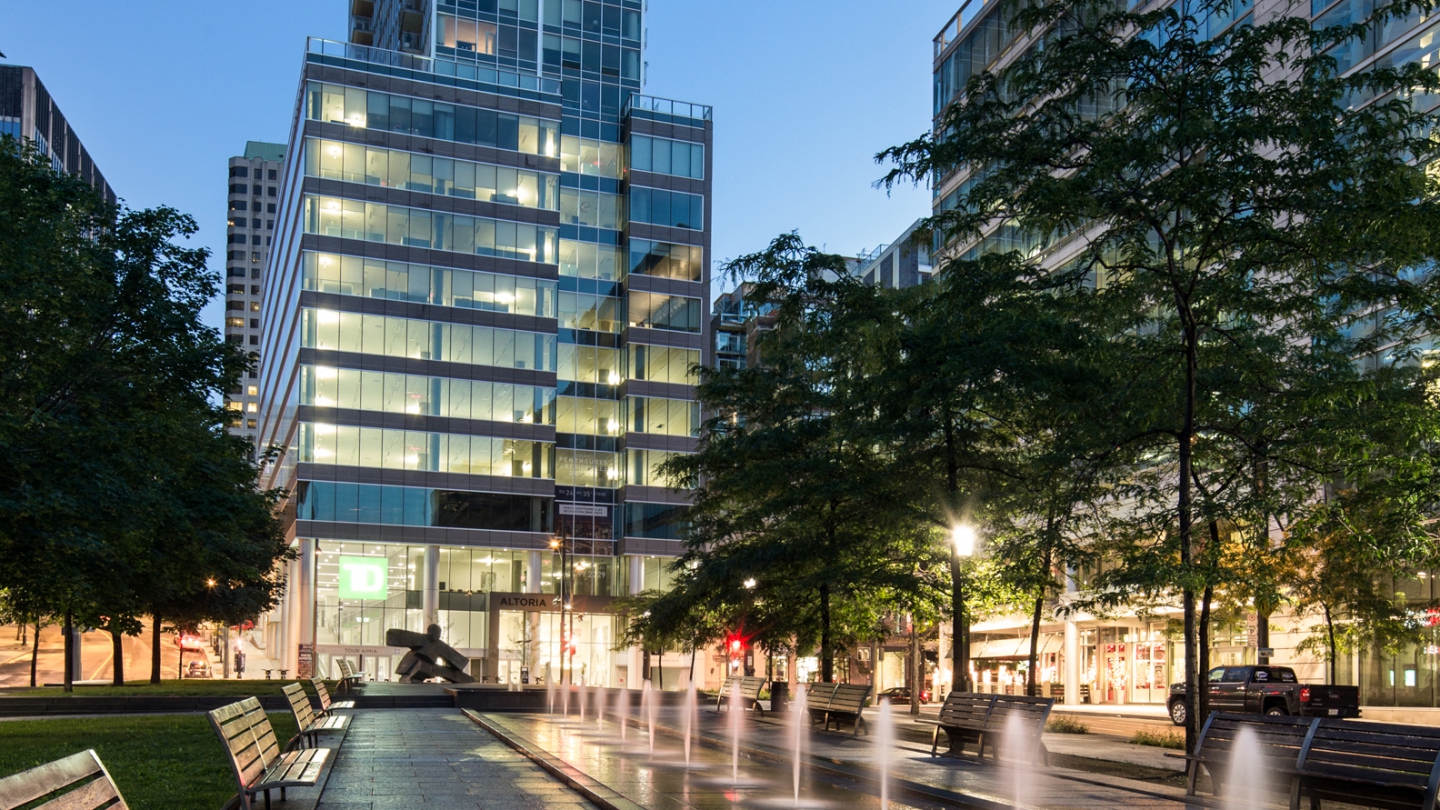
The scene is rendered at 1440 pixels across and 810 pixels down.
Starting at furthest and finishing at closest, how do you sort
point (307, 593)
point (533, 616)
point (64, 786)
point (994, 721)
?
point (533, 616), point (307, 593), point (994, 721), point (64, 786)

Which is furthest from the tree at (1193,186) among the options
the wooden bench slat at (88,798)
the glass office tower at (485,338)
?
the glass office tower at (485,338)

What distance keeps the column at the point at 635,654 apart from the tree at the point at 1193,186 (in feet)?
231

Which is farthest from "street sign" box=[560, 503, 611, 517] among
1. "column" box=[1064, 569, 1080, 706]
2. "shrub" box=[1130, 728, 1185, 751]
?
"shrub" box=[1130, 728, 1185, 751]

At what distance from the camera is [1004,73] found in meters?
18.6

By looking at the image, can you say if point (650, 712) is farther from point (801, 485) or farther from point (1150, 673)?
point (1150, 673)

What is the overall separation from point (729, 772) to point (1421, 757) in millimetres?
8414

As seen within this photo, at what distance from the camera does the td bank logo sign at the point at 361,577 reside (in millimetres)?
74250

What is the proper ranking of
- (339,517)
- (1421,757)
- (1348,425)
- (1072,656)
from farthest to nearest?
(339,517) < (1072,656) < (1348,425) < (1421,757)

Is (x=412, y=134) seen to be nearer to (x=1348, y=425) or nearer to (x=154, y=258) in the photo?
(x=154, y=258)

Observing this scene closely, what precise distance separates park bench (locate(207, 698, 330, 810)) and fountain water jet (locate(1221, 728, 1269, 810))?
8.03 meters

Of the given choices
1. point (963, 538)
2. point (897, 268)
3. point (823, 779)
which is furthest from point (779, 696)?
point (897, 268)

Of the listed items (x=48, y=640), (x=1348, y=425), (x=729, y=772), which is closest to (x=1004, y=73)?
(x=1348, y=425)

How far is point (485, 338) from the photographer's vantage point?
80.6 m

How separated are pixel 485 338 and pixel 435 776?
2628 inches
